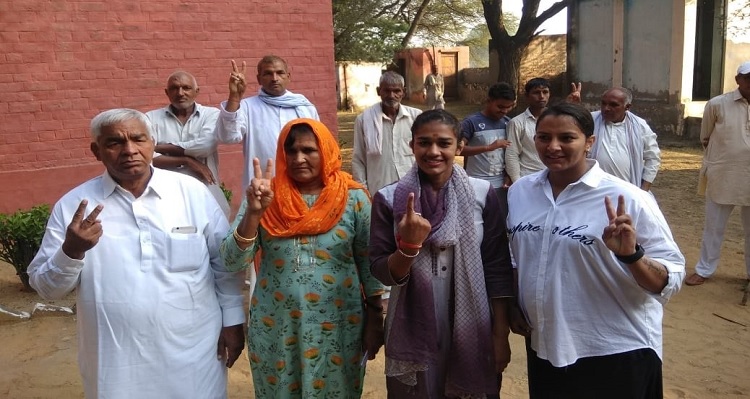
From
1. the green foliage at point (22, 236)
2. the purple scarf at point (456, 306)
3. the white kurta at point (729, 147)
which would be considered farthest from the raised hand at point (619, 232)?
the green foliage at point (22, 236)

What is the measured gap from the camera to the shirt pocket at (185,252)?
235 cm

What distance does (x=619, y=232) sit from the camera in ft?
6.54

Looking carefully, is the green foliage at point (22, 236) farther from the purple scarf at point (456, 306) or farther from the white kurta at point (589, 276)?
the white kurta at point (589, 276)

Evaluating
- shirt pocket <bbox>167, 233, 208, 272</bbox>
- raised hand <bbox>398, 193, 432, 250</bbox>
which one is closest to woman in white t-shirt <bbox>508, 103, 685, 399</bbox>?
raised hand <bbox>398, 193, 432, 250</bbox>

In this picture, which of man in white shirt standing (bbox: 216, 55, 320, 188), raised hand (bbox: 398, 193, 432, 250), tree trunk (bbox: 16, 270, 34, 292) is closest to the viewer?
raised hand (bbox: 398, 193, 432, 250)

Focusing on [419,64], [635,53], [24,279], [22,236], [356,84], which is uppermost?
[419,64]

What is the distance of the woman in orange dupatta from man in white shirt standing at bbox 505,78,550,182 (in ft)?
8.97

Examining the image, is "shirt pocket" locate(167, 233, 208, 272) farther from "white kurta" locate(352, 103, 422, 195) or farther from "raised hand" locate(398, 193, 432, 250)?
"white kurta" locate(352, 103, 422, 195)

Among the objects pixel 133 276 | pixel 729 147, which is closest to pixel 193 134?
pixel 133 276

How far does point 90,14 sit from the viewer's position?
7176 millimetres

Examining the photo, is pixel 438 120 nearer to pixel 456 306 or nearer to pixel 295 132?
pixel 295 132

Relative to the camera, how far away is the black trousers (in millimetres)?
2287

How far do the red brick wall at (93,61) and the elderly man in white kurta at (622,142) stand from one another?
14.8 feet

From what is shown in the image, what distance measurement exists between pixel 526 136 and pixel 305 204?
3.00 metres
